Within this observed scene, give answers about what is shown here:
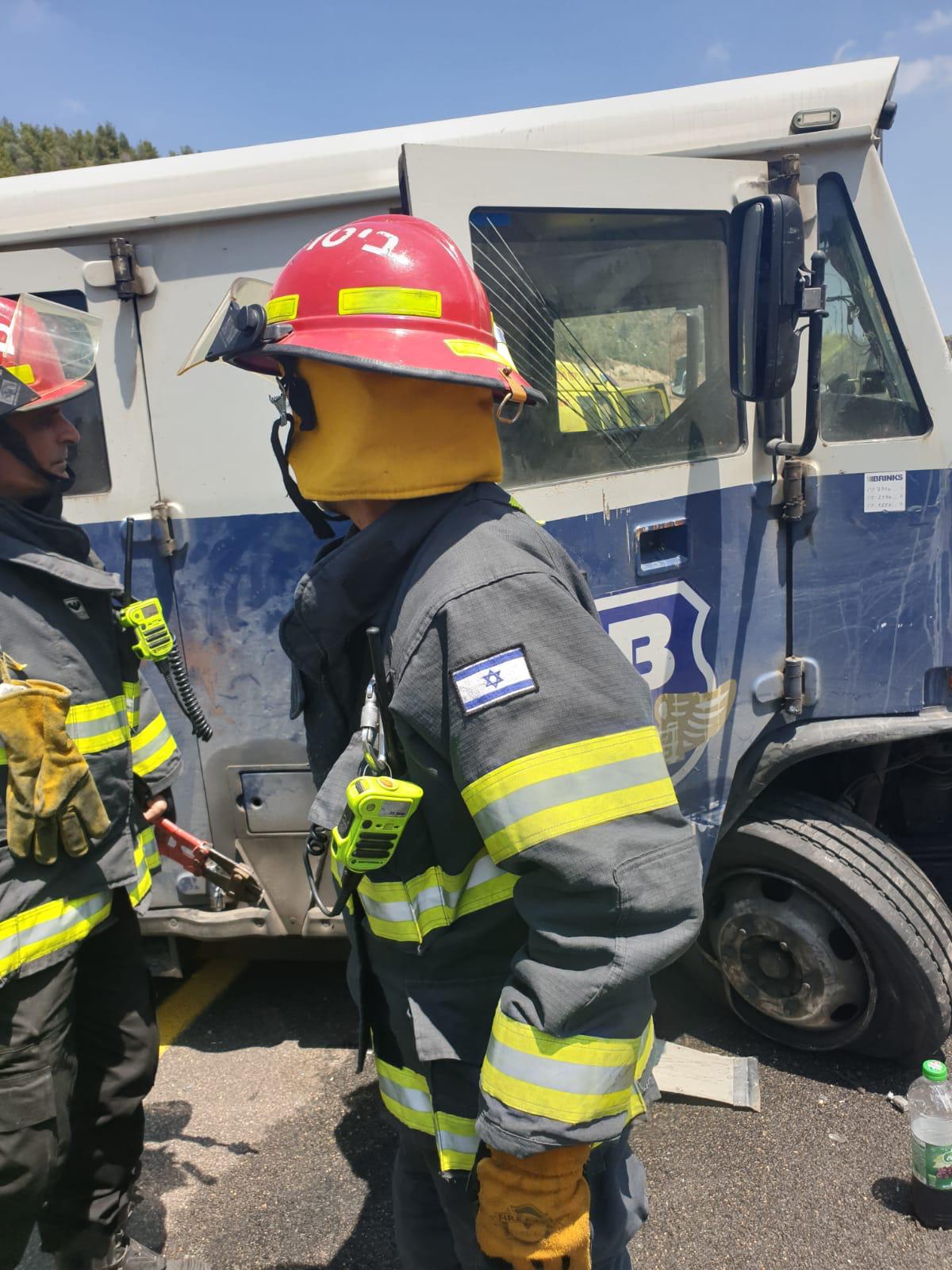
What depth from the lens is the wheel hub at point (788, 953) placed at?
2604mm

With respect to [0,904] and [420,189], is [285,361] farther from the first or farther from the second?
[0,904]

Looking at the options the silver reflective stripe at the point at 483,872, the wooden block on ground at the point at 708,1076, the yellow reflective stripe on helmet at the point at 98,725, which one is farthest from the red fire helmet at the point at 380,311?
the wooden block on ground at the point at 708,1076

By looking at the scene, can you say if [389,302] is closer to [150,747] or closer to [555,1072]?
[555,1072]

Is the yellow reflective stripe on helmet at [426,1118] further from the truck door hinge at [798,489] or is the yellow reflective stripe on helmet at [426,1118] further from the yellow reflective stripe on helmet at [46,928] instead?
the truck door hinge at [798,489]

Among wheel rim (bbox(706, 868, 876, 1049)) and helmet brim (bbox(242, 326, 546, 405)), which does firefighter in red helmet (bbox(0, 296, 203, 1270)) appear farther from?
wheel rim (bbox(706, 868, 876, 1049))

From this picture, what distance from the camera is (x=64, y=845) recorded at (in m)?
1.82

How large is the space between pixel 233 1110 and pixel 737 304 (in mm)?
2646

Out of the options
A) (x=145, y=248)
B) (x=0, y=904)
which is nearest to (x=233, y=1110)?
(x=0, y=904)

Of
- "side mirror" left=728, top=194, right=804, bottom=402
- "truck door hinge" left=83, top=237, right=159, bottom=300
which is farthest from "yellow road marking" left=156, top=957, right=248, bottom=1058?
"side mirror" left=728, top=194, right=804, bottom=402

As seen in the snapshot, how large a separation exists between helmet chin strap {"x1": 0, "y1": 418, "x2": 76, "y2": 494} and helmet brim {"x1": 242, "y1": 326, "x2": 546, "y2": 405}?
3.05ft

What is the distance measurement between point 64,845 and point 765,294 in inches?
77.3

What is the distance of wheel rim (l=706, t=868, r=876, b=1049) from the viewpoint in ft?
8.54

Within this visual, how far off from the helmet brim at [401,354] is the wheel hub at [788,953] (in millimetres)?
1928

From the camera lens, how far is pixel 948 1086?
2369 mm
